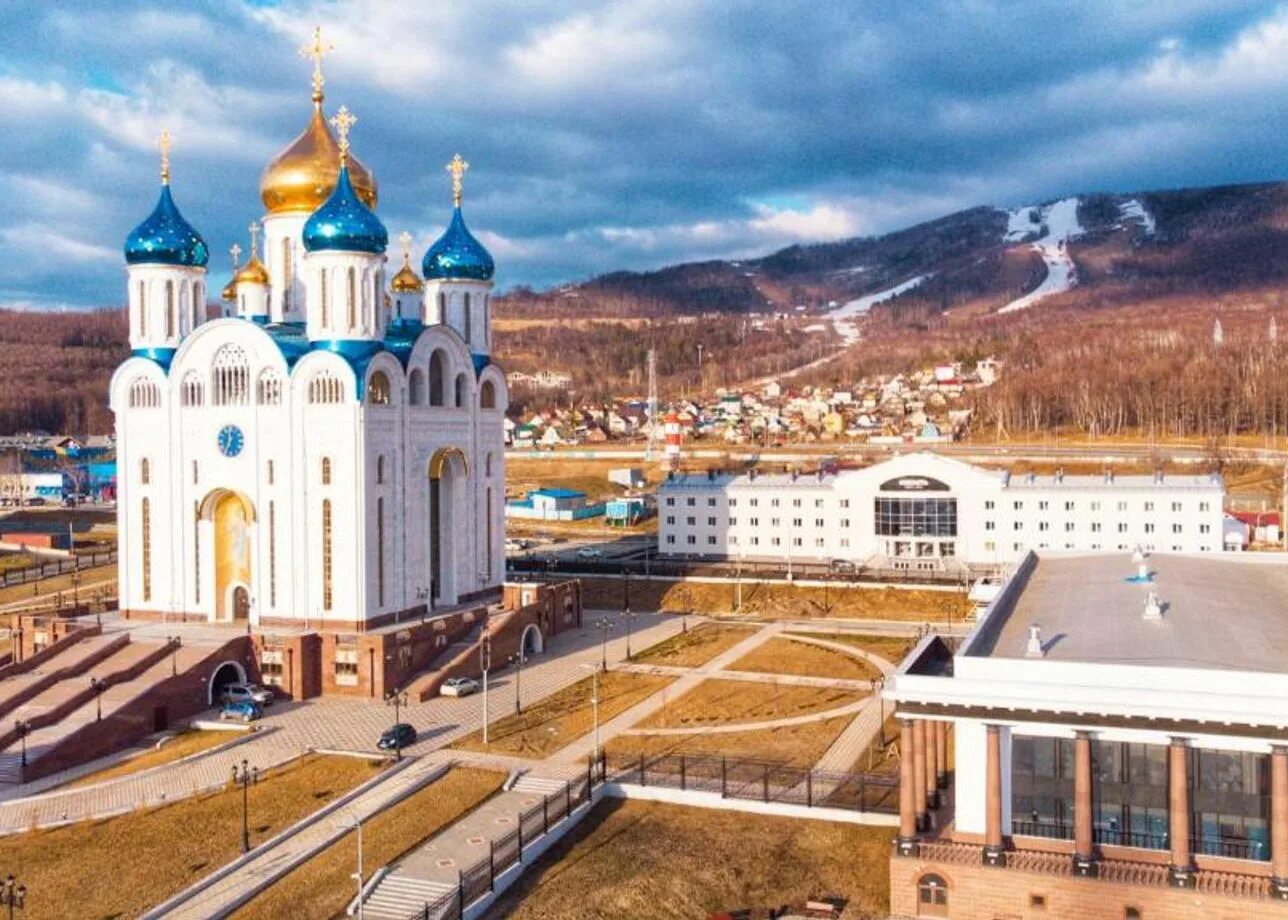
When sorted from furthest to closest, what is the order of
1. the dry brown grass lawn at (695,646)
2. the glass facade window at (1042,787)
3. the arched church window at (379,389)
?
the dry brown grass lawn at (695,646), the arched church window at (379,389), the glass facade window at (1042,787)

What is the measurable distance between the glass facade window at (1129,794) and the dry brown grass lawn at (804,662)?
15655 mm

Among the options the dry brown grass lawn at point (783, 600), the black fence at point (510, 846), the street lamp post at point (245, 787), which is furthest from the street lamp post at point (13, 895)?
the dry brown grass lawn at point (783, 600)

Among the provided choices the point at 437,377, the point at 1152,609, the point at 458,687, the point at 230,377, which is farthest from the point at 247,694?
the point at 1152,609

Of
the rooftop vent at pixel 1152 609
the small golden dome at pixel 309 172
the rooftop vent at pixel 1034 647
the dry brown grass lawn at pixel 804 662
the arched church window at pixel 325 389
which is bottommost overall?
the dry brown grass lawn at pixel 804 662

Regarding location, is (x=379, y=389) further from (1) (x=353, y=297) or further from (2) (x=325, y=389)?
(1) (x=353, y=297)

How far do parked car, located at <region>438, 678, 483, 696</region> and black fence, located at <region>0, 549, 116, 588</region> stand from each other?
101ft

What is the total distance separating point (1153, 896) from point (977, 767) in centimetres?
334

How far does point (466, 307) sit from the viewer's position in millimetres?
43281

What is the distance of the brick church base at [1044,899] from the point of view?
18469 mm

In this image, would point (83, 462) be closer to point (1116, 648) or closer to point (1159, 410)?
point (1159, 410)

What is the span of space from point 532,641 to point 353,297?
43.6 feet

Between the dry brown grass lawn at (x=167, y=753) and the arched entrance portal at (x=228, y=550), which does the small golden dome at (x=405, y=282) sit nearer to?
the arched entrance portal at (x=228, y=550)

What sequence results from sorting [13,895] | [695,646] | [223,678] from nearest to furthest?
[13,895] → [223,678] → [695,646]

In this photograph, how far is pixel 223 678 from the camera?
34531 mm
